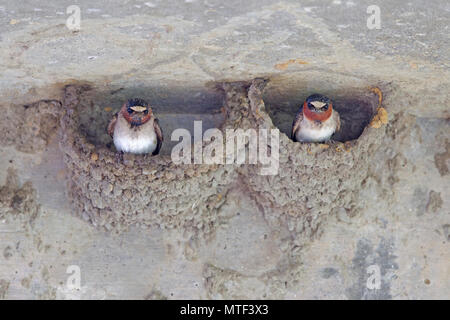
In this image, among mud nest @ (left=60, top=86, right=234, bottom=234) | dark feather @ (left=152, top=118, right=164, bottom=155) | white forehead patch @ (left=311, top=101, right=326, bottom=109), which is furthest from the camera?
dark feather @ (left=152, top=118, right=164, bottom=155)

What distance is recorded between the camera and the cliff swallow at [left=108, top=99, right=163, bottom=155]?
4918 millimetres

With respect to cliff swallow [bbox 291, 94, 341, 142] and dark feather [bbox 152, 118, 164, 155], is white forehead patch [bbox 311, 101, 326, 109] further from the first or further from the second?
dark feather [bbox 152, 118, 164, 155]

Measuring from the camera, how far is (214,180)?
5246mm

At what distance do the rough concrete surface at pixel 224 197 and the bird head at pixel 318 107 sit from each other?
146 mm

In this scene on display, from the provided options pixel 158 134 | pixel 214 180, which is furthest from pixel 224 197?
pixel 158 134

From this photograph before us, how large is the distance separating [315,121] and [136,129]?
146cm

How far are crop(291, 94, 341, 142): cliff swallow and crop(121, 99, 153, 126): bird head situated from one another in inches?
48.3

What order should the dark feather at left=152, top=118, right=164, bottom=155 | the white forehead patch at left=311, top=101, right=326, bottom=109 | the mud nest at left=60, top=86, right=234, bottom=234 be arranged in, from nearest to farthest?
1. the white forehead patch at left=311, top=101, right=326, bottom=109
2. the mud nest at left=60, top=86, right=234, bottom=234
3. the dark feather at left=152, top=118, right=164, bottom=155

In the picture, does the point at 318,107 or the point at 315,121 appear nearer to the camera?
the point at 318,107

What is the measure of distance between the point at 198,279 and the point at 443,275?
6.90ft

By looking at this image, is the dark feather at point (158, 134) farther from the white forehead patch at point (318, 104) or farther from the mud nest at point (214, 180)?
the white forehead patch at point (318, 104)

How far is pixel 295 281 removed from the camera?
5.32 m

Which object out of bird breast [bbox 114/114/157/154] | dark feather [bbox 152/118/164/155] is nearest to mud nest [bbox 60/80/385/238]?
bird breast [bbox 114/114/157/154]

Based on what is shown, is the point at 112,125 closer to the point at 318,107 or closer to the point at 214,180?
the point at 214,180
